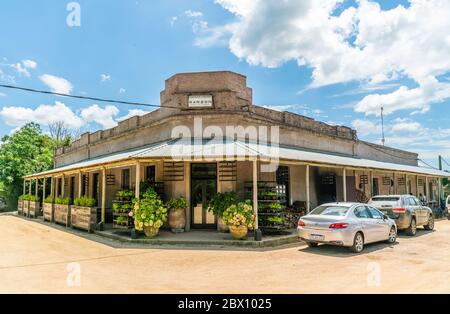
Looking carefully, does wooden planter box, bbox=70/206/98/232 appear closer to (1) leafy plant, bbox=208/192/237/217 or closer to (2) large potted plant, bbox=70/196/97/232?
(2) large potted plant, bbox=70/196/97/232

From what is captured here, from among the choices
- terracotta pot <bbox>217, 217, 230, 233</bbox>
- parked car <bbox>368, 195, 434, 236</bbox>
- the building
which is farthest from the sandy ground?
terracotta pot <bbox>217, 217, 230, 233</bbox>

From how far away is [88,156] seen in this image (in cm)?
2359

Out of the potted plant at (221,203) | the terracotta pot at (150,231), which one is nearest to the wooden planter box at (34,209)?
the terracotta pot at (150,231)

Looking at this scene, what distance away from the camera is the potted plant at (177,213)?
12.7 meters

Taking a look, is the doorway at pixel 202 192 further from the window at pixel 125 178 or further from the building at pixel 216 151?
the window at pixel 125 178

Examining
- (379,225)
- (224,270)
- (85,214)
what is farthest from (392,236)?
(85,214)

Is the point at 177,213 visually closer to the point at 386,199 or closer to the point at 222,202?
the point at 222,202

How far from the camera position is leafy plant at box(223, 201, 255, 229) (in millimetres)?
10734

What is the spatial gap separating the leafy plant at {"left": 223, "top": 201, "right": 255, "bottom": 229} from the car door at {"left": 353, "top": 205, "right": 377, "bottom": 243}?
10.4 ft

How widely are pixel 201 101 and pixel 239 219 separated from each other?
19.3 ft

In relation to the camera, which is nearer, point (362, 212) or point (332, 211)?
point (332, 211)

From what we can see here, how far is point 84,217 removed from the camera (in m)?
14.4

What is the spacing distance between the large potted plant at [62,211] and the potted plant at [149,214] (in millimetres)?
6673
